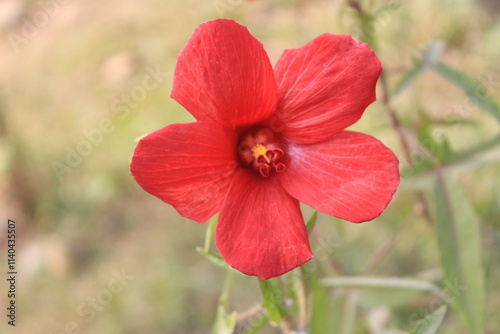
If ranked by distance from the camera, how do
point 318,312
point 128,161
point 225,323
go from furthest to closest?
point 128,161, point 318,312, point 225,323

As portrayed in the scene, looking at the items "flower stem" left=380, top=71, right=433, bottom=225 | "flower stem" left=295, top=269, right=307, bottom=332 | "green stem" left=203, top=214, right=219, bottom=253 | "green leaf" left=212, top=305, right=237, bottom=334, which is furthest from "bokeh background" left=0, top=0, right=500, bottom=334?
"green stem" left=203, top=214, right=219, bottom=253

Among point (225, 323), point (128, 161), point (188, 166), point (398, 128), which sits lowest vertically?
point (128, 161)

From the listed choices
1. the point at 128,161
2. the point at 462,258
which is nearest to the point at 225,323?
the point at 462,258

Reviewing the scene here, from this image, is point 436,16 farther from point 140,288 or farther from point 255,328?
point 255,328

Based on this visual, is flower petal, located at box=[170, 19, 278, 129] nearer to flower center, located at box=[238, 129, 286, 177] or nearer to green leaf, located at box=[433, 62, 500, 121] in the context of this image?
flower center, located at box=[238, 129, 286, 177]

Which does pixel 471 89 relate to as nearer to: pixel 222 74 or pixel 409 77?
pixel 409 77

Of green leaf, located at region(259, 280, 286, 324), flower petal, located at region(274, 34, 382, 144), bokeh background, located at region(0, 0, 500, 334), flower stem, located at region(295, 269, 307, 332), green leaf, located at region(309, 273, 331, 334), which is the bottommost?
bokeh background, located at region(0, 0, 500, 334)

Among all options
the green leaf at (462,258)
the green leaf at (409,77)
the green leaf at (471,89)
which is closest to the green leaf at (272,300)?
the green leaf at (462,258)

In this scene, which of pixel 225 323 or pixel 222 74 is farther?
pixel 225 323
